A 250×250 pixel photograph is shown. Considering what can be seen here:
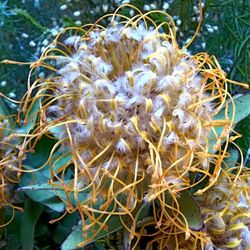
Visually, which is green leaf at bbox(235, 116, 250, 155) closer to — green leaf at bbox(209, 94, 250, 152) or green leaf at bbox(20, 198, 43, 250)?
green leaf at bbox(209, 94, 250, 152)

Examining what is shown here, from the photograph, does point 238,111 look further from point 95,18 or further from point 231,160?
point 95,18

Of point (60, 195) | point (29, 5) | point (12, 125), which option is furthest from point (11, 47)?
point (60, 195)

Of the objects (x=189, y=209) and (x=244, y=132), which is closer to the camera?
(x=189, y=209)

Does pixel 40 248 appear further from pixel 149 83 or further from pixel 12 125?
pixel 149 83

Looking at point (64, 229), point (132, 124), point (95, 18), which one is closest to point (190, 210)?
point (132, 124)

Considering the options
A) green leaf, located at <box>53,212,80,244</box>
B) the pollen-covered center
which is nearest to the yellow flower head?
the pollen-covered center

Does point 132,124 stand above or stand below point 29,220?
above

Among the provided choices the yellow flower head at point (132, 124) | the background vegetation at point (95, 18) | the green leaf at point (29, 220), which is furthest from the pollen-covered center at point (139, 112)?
the background vegetation at point (95, 18)
